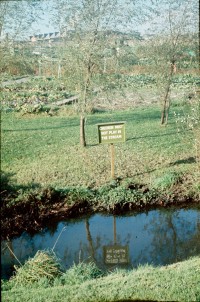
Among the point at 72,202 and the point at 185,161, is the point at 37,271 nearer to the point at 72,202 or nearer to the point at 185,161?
the point at 72,202

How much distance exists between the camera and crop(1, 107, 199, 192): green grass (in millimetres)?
13645

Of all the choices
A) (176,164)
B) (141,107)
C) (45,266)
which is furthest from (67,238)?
(141,107)

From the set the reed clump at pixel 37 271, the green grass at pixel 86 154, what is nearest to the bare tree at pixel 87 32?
the green grass at pixel 86 154

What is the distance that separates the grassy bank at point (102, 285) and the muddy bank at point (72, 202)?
2.83 metres

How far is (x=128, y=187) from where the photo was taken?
41.5ft

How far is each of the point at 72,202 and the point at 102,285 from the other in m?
5.27

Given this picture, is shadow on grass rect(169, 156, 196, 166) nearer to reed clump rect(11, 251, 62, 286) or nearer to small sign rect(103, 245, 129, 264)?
small sign rect(103, 245, 129, 264)

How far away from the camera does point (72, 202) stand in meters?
11.9

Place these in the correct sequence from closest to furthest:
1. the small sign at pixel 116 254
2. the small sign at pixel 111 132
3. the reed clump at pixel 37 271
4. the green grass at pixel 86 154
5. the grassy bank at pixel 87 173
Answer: the reed clump at pixel 37 271, the small sign at pixel 116 254, the grassy bank at pixel 87 173, the small sign at pixel 111 132, the green grass at pixel 86 154

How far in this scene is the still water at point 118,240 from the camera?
944 centimetres

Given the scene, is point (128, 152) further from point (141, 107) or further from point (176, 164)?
point (141, 107)

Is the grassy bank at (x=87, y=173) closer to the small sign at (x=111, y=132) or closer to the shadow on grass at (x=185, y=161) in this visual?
the shadow on grass at (x=185, y=161)

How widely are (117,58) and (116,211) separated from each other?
7.30 meters

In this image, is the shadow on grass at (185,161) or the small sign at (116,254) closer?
the small sign at (116,254)
